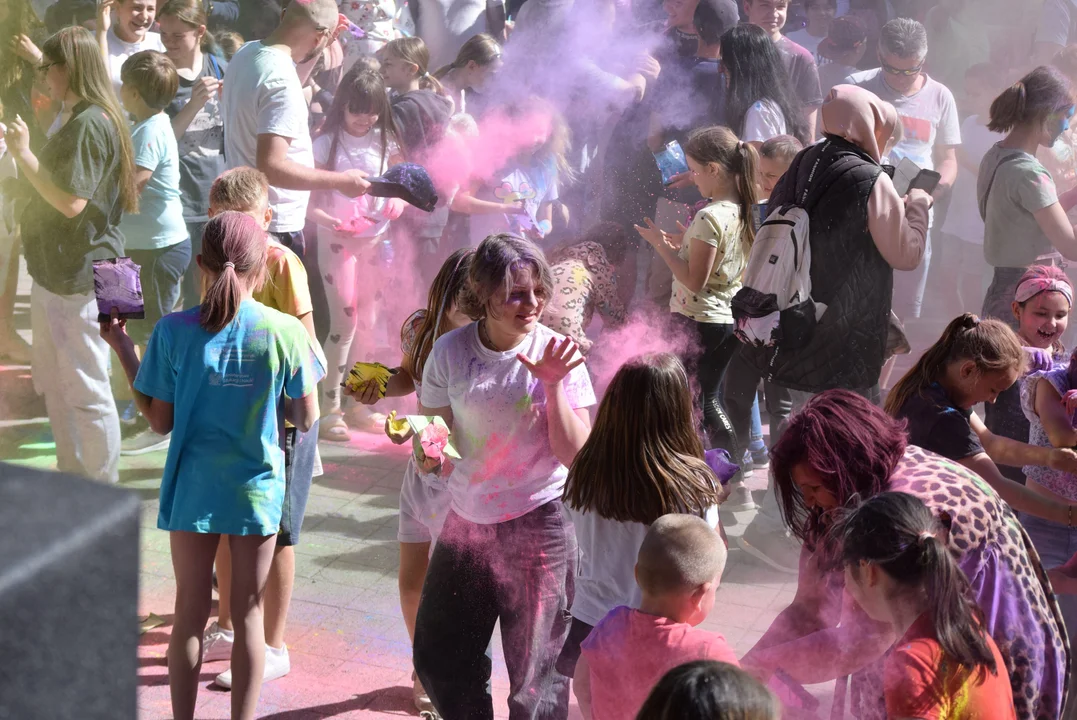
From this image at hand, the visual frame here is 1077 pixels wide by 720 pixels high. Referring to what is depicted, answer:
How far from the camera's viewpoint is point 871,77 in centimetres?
596

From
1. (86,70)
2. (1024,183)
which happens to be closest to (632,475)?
(1024,183)

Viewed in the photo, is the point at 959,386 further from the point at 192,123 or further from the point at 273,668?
the point at 192,123

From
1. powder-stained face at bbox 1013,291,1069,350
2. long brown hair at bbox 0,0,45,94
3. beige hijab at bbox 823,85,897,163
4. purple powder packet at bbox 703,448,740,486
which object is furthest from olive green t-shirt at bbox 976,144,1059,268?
long brown hair at bbox 0,0,45,94

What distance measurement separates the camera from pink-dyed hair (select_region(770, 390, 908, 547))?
230cm

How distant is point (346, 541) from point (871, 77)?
3.68m

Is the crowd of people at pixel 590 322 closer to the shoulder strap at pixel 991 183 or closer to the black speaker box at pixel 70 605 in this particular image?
the shoulder strap at pixel 991 183

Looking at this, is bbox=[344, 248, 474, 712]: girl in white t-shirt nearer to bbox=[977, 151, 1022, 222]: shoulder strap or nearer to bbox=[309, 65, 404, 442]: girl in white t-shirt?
bbox=[309, 65, 404, 442]: girl in white t-shirt

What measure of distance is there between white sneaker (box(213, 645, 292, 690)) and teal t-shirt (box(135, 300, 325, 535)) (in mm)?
714

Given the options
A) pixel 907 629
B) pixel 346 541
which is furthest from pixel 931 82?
pixel 907 629

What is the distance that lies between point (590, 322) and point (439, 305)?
1.90 meters

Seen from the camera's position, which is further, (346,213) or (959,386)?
(346,213)

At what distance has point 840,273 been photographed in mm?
4133

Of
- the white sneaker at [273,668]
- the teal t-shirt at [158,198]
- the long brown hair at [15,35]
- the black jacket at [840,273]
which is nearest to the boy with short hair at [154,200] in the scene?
the teal t-shirt at [158,198]

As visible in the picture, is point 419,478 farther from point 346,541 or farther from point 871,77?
point 871,77
